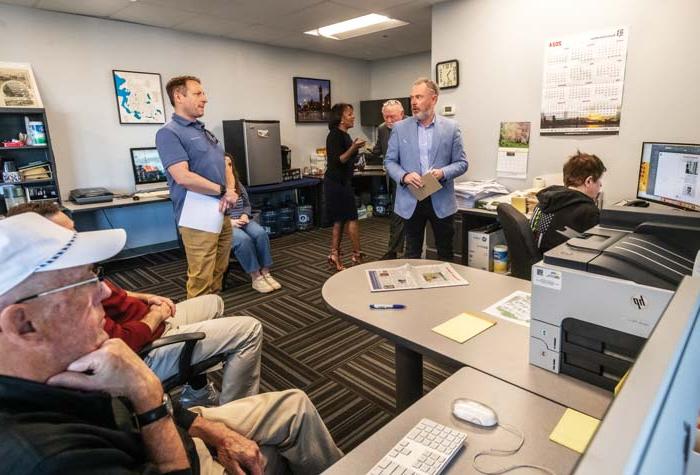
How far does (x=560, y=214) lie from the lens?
7.36 ft

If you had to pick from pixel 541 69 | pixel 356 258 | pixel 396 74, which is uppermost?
pixel 396 74

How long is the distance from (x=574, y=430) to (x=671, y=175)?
176 centimetres

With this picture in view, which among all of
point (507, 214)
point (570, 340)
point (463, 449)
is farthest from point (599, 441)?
point (507, 214)

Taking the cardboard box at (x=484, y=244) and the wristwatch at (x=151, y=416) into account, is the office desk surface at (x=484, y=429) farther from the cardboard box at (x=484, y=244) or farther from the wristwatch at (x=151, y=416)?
the cardboard box at (x=484, y=244)

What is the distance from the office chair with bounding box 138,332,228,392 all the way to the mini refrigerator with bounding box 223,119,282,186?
391cm

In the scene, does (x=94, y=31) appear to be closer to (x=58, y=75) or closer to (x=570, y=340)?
(x=58, y=75)

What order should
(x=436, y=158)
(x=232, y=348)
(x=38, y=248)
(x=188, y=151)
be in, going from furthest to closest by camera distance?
(x=436, y=158) → (x=188, y=151) → (x=232, y=348) → (x=38, y=248)

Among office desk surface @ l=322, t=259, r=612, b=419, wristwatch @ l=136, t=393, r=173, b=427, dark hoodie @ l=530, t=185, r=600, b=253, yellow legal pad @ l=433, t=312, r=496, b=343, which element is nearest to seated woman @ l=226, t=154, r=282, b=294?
office desk surface @ l=322, t=259, r=612, b=419

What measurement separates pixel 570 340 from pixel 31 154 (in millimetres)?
4786

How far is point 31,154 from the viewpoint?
4.02 m

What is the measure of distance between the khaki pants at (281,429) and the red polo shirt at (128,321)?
407 millimetres

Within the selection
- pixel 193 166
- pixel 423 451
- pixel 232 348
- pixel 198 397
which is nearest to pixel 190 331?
pixel 232 348

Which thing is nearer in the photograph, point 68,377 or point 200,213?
point 68,377

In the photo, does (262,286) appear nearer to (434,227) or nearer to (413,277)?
(434,227)
